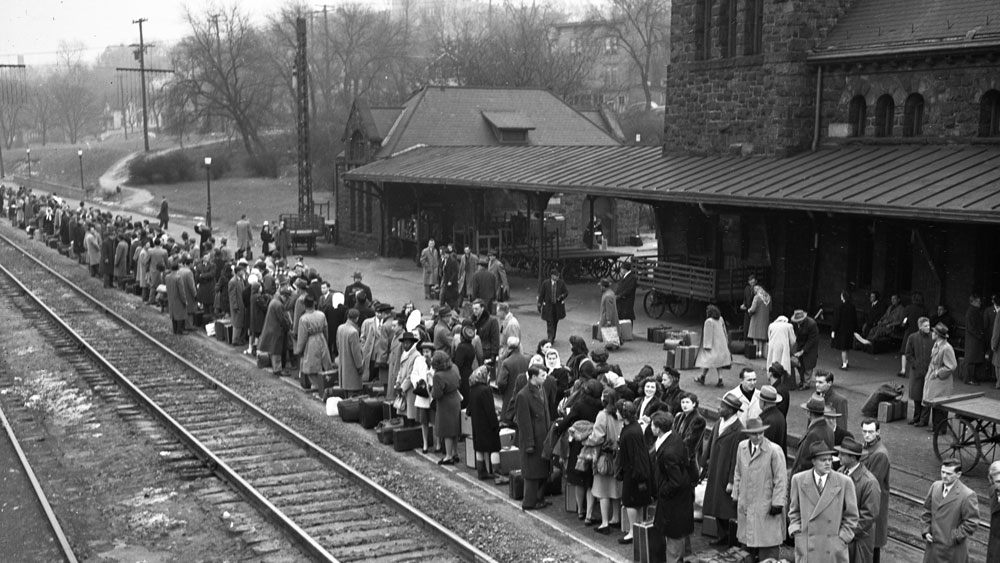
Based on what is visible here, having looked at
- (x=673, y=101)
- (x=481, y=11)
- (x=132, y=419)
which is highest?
(x=481, y=11)

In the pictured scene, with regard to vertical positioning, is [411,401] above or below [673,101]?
below

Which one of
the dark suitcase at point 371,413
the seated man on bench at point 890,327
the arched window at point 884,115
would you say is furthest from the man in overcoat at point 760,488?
the arched window at point 884,115

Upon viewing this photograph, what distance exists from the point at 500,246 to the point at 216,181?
41.2m

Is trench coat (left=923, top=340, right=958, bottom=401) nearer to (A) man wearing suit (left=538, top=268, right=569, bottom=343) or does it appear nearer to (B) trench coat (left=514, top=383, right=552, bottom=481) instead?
(B) trench coat (left=514, top=383, right=552, bottom=481)

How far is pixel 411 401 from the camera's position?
49.0 feet

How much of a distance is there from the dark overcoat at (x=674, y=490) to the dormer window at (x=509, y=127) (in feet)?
112

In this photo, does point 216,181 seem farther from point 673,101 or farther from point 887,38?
point 887,38

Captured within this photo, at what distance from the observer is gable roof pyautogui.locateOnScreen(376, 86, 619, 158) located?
42.6 meters

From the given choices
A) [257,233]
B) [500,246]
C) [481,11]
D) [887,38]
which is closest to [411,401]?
[887,38]

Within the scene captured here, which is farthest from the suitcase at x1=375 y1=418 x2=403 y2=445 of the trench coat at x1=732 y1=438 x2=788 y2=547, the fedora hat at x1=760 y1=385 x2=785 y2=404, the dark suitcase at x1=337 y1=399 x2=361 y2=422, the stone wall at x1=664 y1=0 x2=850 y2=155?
the stone wall at x1=664 y1=0 x2=850 y2=155

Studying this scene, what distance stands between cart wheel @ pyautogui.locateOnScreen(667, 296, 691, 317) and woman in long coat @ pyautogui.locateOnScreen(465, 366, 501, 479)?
12861 millimetres

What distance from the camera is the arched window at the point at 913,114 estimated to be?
22625mm

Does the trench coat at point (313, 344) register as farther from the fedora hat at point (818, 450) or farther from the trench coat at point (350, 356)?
the fedora hat at point (818, 450)

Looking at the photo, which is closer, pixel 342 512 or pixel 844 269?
pixel 342 512
